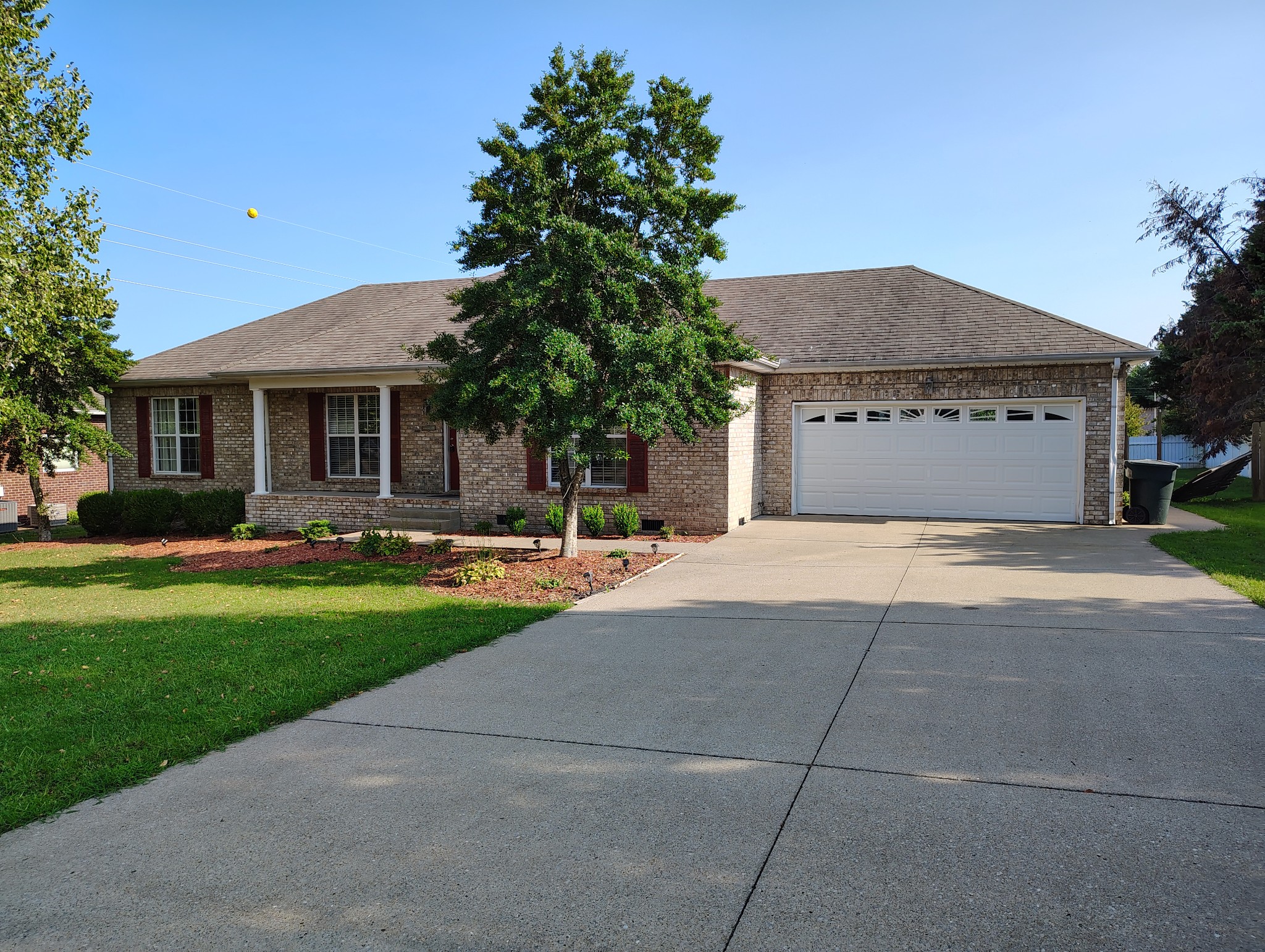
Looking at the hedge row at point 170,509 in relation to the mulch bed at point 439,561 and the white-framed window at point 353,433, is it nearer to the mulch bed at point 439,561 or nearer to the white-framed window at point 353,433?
the mulch bed at point 439,561

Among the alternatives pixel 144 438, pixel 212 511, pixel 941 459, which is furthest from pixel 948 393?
pixel 144 438

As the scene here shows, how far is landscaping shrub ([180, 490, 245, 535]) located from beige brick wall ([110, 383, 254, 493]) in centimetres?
134

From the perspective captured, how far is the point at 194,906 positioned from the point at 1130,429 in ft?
129

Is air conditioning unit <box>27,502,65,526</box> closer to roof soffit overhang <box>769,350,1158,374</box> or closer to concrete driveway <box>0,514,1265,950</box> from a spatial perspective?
roof soffit overhang <box>769,350,1158,374</box>

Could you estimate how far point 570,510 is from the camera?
1183 centimetres

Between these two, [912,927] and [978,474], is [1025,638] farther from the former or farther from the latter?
[978,474]

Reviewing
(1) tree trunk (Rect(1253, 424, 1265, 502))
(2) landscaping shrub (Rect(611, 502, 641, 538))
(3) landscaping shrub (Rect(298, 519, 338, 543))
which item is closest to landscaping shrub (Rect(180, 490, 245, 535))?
(3) landscaping shrub (Rect(298, 519, 338, 543))

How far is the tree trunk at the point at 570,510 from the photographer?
459 inches

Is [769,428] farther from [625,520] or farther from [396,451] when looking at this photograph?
[396,451]

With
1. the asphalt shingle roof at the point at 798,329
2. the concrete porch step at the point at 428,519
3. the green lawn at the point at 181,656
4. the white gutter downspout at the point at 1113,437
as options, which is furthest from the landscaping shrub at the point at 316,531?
the white gutter downspout at the point at 1113,437

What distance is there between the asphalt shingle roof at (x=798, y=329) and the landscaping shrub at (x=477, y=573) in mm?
6685

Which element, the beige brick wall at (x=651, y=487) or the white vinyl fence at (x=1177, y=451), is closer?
the beige brick wall at (x=651, y=487)

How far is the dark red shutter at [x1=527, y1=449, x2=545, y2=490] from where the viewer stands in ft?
51.0

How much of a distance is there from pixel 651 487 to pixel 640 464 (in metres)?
0.46
